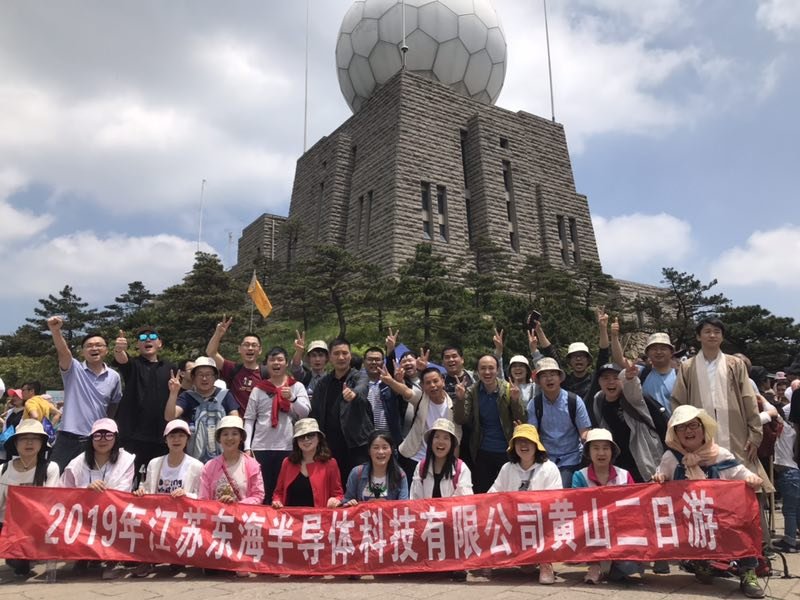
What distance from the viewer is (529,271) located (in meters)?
21.9

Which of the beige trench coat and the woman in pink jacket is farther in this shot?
the woman in pink jacket

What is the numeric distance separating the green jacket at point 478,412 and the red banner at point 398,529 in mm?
715

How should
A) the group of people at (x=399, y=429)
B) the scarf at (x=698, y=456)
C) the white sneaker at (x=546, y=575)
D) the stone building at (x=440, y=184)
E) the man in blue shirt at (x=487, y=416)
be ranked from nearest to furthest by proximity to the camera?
the white sneaker at (x=546, y=575)
the scarf at (x=698, y=456)
the group of people at (x=399, y=429)
the man in blue shirt at (x=487, y=416)
the stone building at (x=440, y=184)

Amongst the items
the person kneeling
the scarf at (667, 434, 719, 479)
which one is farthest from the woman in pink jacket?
the scarf at (667, 434, 719, 479)

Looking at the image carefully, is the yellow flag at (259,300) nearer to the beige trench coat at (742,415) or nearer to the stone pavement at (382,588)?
the stone pavement at (382,588)

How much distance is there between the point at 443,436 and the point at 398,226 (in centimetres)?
1808

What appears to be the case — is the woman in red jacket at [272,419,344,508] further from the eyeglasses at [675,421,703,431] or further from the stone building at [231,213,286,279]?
the stone building at [231,213,286,279]

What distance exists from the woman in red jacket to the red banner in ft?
0.72

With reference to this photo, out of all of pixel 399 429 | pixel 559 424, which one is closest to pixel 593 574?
pixel 559 424

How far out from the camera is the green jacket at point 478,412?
4809mm

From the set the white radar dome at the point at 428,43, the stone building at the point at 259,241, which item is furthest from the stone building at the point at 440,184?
the stone building at the point at 259,241

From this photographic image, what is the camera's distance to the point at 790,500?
517 centimetres

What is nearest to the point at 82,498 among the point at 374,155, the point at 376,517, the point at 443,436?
the point at 376,517

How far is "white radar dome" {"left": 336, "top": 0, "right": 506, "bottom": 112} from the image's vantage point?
2480cm
